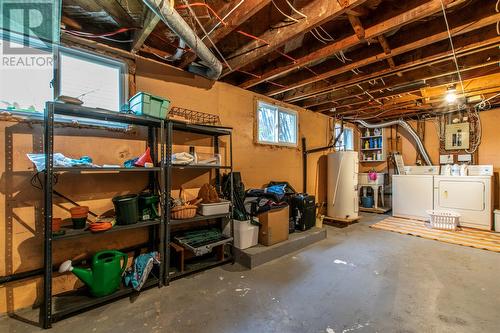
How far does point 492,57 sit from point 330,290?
3213 millimetres

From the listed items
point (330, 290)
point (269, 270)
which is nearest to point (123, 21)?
point (269, 270)

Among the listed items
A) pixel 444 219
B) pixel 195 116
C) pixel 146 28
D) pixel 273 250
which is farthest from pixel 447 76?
pixel 146 28

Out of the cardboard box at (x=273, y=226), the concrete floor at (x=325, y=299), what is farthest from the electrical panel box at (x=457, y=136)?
the cardboard box at (x=273, y=226)

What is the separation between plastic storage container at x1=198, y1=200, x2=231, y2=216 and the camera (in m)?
2.52

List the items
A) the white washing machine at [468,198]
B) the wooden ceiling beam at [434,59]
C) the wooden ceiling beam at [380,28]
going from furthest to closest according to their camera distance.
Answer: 1. the white washing machine at [468,198]
2. the wooden ceiling beam at [434,59]
3. the wooden ceiling beam at [380,28]

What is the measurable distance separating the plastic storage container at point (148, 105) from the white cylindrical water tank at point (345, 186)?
11.7 ft

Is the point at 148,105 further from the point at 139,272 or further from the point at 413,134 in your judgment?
the point at 413,134

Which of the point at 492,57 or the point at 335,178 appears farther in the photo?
the point at 335,178

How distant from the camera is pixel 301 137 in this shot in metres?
4.62

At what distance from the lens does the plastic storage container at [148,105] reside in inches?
80.3

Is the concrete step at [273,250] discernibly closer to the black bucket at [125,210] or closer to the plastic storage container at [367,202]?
the black bucket at [125,210]

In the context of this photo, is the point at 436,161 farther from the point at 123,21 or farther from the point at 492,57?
the point at 123,21

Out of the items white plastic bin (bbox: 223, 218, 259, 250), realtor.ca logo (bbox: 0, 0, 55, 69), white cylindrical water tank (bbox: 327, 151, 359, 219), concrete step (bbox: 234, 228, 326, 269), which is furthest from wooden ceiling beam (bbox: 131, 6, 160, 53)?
white cylindrical water tank (bbox: 327, 151, 359, 219)

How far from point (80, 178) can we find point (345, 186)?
4201 mm
